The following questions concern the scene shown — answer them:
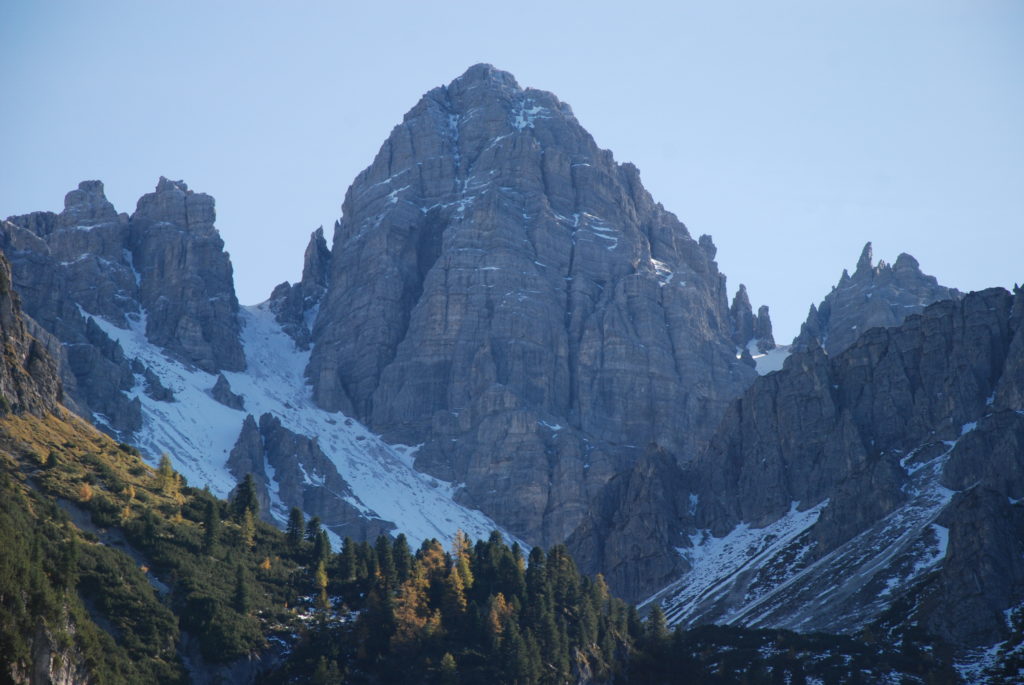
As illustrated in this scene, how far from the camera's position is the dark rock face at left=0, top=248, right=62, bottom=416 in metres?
135

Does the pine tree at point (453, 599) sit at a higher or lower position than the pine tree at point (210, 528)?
lower

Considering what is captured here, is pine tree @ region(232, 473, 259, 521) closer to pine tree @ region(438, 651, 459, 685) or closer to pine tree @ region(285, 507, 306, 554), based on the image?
pine tree @ region(285, 507, 306, 554)

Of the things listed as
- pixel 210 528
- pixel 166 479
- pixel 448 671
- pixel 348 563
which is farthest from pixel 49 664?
pixel 166 479

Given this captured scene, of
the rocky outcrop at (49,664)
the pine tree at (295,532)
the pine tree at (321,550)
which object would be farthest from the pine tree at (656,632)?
the rocky outcrop at (49,664)

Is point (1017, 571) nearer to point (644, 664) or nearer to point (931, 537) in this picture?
point (931, 537)

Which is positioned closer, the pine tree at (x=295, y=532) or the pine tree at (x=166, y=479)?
the pine tree at (x=166, y=479)

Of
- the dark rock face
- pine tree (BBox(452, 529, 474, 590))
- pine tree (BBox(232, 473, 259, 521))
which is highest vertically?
the dark rock face

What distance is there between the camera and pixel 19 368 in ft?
453

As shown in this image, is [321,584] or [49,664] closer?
[49,664]

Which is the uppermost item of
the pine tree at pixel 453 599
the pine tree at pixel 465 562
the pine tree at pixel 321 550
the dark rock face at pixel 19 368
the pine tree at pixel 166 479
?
the dark rock face at pixel 19 368

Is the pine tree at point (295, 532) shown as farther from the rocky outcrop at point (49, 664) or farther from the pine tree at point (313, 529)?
the rocky outcrop at point (49, 664)

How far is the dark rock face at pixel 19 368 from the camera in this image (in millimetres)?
135000

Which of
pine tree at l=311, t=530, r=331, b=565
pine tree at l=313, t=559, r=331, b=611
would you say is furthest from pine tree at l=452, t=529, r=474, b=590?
pine tree at l=313, t=559, r=331, b=611

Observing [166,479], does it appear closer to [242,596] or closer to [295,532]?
[295,532]
